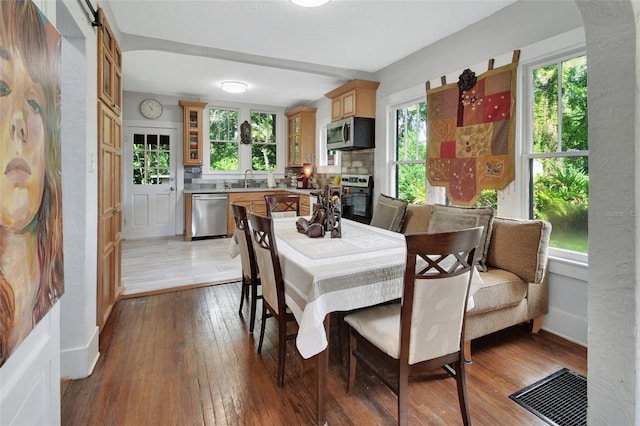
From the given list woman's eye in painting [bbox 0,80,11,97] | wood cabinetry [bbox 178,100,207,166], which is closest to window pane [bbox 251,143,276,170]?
wood cabinetry [bbox 178,100,207,166]

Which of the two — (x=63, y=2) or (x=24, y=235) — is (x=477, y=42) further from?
(x=24, y=235)

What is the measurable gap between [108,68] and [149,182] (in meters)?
3.81

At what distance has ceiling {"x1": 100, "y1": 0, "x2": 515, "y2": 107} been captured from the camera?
2842 millimetres

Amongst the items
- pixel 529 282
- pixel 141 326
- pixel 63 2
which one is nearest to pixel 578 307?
pixel 529 282

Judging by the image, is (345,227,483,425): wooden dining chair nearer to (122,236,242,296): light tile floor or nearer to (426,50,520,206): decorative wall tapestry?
(426,50,520,206): decorative wall tapestry

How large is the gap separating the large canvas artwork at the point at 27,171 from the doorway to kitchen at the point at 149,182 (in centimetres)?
531

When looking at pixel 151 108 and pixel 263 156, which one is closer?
pixel 151 108

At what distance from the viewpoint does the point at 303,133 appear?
6441mm

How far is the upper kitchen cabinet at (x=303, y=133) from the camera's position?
6438 millimetres

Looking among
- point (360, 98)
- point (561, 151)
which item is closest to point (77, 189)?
point (561, 151)

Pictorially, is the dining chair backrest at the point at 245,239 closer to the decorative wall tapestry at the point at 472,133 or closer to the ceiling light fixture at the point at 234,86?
the decorative wall tapestry at the point at 472,133

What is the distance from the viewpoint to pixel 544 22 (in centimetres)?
259

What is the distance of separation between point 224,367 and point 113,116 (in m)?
2.09

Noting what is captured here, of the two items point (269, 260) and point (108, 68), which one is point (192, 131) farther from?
point (269, 260)
